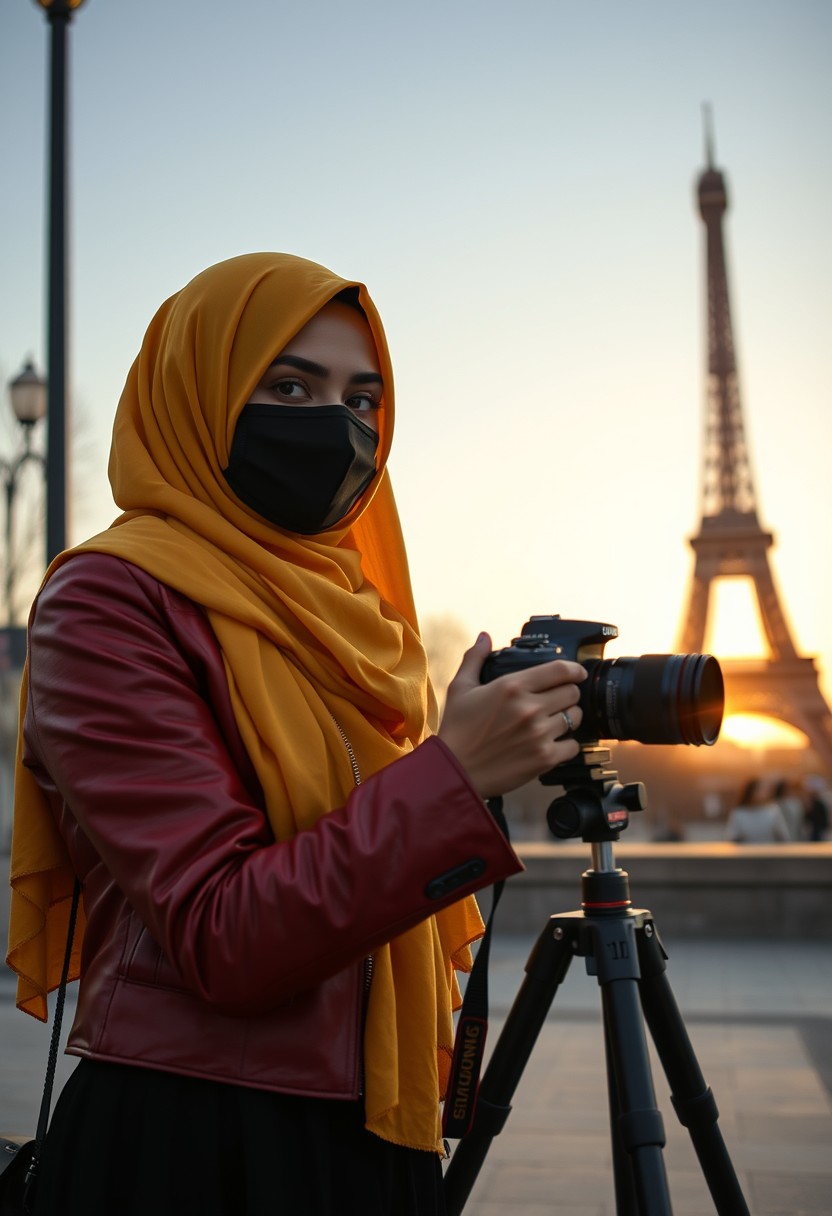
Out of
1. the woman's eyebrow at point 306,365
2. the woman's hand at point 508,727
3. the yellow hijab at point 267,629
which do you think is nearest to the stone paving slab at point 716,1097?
the yellow hijab at point 267,629

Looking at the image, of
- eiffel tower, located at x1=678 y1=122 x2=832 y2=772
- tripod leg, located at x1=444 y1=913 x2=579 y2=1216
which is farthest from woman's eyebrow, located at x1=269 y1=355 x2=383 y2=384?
eiffel tower, located at x1=678 y1=122 x2=832 y2=772

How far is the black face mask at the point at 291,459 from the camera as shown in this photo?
1822mm

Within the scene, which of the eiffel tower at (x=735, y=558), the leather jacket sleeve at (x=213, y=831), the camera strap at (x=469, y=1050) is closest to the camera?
the leather jacket sleeve at (x=213, y=831)

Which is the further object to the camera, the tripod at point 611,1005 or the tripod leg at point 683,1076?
the tripod leg at point 683,1076

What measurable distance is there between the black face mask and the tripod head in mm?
648

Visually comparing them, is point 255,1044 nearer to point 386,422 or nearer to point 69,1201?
point 69,1201

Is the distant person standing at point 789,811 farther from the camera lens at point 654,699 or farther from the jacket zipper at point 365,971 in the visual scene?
the jacket zipper at point 365,971

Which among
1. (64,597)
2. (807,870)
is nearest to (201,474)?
(64,597)

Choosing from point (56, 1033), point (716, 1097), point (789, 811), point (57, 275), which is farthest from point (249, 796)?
point (789, 811)

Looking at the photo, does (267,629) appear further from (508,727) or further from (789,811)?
(789,811)

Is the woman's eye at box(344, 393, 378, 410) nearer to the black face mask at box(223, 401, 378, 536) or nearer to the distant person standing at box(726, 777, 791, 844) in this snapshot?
the black face mask at box(223, 401, 378, 536)

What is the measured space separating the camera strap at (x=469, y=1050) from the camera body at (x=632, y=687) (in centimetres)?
32

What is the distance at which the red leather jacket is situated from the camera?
1388 mm

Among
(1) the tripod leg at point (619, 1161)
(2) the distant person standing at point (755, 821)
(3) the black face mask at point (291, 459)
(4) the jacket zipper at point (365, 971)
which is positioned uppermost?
(3) the black face mask at point (291, 459)
